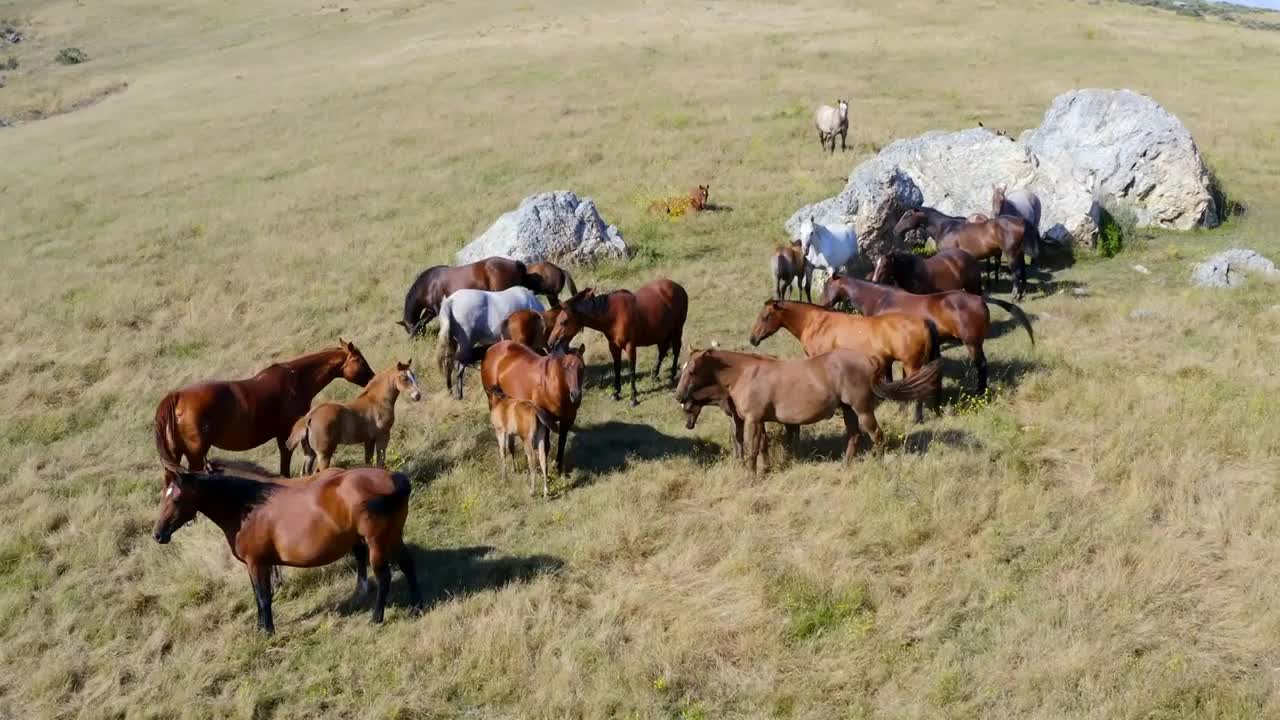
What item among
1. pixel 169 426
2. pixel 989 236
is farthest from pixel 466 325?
pixel 989 236

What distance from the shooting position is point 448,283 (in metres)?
14.8

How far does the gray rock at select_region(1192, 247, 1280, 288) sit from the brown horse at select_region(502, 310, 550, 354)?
11491 millimetres

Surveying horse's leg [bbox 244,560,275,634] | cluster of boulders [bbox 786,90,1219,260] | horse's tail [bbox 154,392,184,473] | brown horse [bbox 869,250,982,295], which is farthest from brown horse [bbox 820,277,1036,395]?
horse's tail [bbox 154,392,184,473]

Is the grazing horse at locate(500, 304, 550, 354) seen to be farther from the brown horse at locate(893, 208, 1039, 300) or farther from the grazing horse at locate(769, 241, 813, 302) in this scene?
the brown horse at locate(893, 208, 1039, 300)

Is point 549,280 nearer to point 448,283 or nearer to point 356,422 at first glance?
point 448,283

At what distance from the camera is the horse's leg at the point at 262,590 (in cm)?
712

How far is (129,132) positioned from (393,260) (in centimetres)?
2467

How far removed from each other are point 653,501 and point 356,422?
3217 millimetres

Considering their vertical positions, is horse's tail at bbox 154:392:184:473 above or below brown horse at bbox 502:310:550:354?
above

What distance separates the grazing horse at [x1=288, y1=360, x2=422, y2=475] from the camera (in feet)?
30.3

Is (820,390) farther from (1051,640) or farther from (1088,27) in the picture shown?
(1088,27)

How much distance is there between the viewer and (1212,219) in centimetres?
1964

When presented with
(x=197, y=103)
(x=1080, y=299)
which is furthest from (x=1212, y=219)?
(x=197, y=103)

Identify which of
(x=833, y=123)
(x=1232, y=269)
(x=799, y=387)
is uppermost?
(x=833, y=123)
